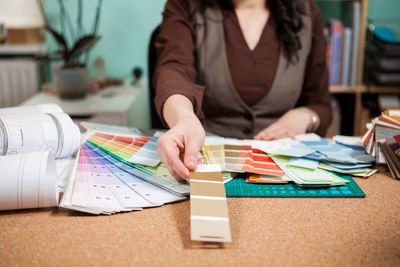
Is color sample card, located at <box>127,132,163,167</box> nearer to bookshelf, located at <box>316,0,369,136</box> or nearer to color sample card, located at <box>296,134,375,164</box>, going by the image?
color sample card, located at <box>296,134,375,164</box>

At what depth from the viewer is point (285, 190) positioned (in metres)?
0.67

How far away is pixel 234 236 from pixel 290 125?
62 centimetres

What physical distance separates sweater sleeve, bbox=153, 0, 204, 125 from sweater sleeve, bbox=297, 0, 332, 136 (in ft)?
1.29

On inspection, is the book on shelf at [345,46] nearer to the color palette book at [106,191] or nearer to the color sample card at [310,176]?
the color sample card at [310,176]

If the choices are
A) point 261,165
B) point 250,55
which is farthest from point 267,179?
point 250,55

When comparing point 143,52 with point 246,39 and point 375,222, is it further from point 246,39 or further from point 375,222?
point 375,222

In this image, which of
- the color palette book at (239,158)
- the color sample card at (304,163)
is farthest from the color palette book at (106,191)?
the color sample card at (304,163)

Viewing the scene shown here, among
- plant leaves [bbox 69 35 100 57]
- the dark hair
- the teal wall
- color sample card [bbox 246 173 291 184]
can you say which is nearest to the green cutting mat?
color sample card [bbox 246 173 291 184]

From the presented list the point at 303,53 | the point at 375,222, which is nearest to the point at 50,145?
the point at 375,222

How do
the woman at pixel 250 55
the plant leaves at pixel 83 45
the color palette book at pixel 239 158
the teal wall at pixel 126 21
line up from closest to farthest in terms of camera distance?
Answer: 1. the color palette book at pixel 239 158
2. the woman at pixel 250 55
3. the plant leaves at pixel 83 45
4. the teal wall at pixel 126 21

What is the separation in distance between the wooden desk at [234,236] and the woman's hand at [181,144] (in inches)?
2.3

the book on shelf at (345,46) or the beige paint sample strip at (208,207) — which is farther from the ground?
the book on shelf at (345,46)

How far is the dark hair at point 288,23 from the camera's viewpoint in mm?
1231

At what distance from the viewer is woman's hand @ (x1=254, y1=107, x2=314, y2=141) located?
98 centimetres
